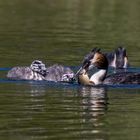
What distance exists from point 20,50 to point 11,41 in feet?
5.80

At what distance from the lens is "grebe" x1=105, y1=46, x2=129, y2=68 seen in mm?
22327

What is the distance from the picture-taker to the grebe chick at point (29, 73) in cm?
1967

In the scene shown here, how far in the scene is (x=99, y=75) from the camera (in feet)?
64.5

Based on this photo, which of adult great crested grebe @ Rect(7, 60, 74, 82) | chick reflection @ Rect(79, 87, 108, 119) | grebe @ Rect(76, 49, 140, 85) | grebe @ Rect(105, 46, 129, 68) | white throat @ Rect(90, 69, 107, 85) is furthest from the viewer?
grebe @ Rect(105, 46, 129, 68)

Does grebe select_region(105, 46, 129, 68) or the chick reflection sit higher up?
grebe select_region(105, 46, 129, 68)

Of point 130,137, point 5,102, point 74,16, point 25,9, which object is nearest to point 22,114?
point 5,102

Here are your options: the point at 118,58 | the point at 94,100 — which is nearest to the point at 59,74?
the point at 94,100

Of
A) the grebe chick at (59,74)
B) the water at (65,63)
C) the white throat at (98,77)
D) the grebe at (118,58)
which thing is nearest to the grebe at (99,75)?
the white throat at (98,77)

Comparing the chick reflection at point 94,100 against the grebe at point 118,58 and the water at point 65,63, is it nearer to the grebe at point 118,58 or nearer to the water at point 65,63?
the water at point 65,63

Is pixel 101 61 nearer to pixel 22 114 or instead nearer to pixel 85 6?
pixel 22 114

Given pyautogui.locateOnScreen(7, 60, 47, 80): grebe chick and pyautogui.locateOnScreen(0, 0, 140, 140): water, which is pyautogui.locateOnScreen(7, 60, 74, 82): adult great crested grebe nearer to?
pyautogui.locateOnScreen(7, 60, 47, 80): grebe chick

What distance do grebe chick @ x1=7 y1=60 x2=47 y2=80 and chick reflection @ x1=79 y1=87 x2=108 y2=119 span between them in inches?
56.3

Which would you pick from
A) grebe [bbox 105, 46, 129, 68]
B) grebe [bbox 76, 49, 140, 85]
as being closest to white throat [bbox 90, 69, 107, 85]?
grebe [bbox 76, 49, 140, 85]

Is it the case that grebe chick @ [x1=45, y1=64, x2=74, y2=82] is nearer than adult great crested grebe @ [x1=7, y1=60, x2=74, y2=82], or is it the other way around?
grebe chick @ [x1=45, y1=64, x2=74, y2=82]
